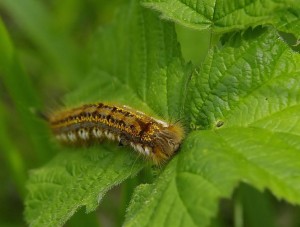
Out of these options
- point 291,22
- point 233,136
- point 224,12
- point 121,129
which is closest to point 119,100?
point 121,129

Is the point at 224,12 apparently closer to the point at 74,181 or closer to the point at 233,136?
the point at 233,136

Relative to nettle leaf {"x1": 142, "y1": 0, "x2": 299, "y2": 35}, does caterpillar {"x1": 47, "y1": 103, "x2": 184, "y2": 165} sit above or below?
below

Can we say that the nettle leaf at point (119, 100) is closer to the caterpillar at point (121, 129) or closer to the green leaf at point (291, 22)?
the caterpillar at point (121, 129)

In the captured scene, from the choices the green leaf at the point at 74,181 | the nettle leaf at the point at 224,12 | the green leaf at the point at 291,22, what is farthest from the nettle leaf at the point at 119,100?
the green leaf at the point at 291,22

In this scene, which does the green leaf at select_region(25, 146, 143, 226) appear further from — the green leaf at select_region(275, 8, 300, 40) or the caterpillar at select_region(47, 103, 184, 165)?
the green leaf at select_region(275, 8, 300, 40)

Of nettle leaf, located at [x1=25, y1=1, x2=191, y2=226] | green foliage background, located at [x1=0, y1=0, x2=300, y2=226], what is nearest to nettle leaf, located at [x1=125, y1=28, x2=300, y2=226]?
green foliage background, located at [x1=0, y1=0, x2=300, y2=226]

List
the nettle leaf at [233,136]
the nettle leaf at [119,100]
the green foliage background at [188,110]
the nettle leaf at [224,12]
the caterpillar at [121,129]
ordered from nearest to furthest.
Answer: the nettle leaf at [233,136] < the green foliage background at [188,110] < the nettle leaf at [224,12] < the caterpillar at [121,129] < the nettle leaf at [119,100]

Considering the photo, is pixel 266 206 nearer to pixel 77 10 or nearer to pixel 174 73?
pixel 174 73

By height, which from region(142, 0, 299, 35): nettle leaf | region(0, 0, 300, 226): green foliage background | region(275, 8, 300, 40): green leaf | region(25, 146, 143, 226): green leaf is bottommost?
region(25, 146, 143, 226): green leaf
